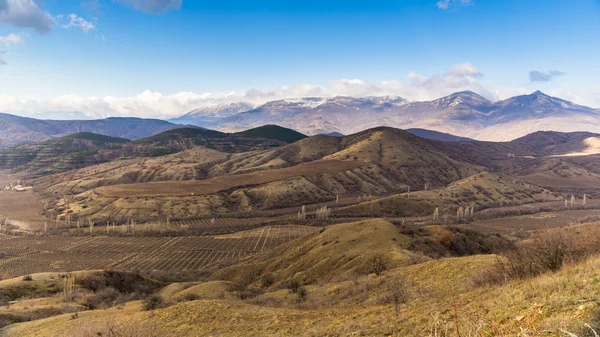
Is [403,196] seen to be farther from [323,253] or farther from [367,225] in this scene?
[323,253]

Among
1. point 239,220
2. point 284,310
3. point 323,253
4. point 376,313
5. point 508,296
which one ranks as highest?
point 508,296

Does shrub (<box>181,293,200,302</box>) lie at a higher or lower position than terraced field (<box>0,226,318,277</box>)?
higher

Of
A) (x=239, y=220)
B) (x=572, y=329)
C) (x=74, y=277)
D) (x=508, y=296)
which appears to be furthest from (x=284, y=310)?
(x=239, y=220)

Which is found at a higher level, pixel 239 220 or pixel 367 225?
pixel 367 225

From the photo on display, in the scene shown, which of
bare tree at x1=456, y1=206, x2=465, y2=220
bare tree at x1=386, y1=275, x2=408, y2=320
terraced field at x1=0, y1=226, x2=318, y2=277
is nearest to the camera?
bare tree at x1=386, y1=275, x2=408, y2=320

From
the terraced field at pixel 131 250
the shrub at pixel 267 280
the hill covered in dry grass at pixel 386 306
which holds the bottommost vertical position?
the terraced field at pixel 131 250

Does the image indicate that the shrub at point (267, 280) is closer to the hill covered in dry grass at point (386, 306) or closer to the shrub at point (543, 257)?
the hill covered in dry grass at point (386, 306)

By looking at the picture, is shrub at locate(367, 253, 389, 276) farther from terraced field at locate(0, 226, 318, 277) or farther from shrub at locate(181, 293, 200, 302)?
terraced field at locate(0, 226, 318, 277)

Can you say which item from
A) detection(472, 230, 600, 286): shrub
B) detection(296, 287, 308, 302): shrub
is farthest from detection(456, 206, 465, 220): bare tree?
detection(472, 230, 600, 286): shrub

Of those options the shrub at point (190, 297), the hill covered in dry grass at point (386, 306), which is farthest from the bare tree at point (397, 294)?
the shrub at point (190, 297)
